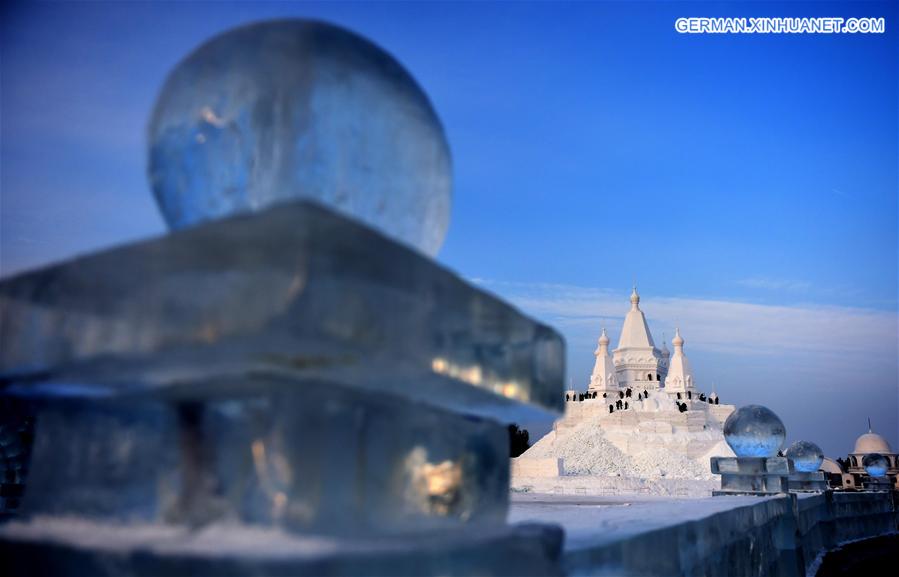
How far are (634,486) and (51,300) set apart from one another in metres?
23.8

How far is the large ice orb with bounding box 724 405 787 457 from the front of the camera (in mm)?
7980

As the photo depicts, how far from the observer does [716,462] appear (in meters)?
8.22

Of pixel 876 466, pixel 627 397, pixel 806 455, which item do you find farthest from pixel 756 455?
pixel 627 397

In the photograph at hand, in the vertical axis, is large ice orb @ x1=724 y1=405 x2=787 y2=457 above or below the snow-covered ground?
above

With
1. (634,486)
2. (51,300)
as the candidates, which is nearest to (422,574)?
(51,300)

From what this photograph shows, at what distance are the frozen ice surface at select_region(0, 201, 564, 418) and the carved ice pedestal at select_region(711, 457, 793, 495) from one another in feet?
24.9

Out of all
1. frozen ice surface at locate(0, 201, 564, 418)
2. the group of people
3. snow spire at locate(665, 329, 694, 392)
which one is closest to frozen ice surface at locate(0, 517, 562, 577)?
frozen ice surface at locate(0, 201, 564, 418)

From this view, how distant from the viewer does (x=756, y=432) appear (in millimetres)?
7988

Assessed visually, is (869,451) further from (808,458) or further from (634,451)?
(634,451)

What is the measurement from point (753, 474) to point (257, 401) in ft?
27.2

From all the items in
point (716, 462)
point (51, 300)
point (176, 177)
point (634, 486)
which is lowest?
point (634, 486)

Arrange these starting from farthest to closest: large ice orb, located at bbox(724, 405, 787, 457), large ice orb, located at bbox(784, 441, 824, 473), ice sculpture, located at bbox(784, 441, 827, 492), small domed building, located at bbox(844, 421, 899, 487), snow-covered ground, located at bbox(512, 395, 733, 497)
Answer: snow-covered ground, located at bbox(512, 395, 733, 497), small domed building, located at bbox(844, 421, 899, 487), large ice orb, located at bbox(784, 441, 824, 473), ice sculpture, located at bbox(784, 441, 827, 492), large ice orb, located at bbox(724, 405, 787, 457)

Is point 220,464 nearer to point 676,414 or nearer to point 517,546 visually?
point 517,546

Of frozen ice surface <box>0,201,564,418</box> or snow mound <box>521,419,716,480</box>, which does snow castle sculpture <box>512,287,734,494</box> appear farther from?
frozen ice surface <box>0,201,564,418</box>
